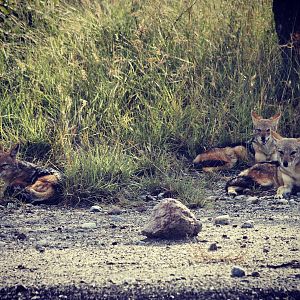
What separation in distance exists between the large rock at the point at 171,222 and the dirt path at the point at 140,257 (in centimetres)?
7

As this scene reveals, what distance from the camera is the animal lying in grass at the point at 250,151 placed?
9.34m

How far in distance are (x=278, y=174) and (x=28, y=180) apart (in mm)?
2496

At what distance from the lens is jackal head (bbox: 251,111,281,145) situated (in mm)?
9625

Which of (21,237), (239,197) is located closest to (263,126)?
(239,197)

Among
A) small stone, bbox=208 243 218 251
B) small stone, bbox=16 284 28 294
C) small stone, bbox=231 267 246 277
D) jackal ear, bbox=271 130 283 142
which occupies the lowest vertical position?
→ jackal ear, bbox=271 130 283 142

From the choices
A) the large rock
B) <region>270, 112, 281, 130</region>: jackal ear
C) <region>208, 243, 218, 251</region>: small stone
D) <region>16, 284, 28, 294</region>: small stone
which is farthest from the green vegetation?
<region>16, 284, 28, 294</region>: small stone

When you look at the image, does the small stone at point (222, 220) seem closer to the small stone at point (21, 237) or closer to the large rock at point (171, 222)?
the large rock at point (171, 222)

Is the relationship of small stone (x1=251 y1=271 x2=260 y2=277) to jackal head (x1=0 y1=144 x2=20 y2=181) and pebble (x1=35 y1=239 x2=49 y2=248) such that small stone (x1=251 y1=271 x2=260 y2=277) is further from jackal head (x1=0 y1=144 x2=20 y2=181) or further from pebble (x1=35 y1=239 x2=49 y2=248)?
jackal head (x1=0 y1=144 x2=20 y2=181)

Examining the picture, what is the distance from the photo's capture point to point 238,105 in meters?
10.0

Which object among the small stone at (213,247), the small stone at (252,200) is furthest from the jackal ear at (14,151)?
the small stone at (213,247)

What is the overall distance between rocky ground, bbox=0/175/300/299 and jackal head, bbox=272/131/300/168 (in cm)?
133

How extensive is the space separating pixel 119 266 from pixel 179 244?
2.34 feet

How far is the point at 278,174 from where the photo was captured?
902 cm

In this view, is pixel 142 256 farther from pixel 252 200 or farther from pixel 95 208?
pixel 252 200
